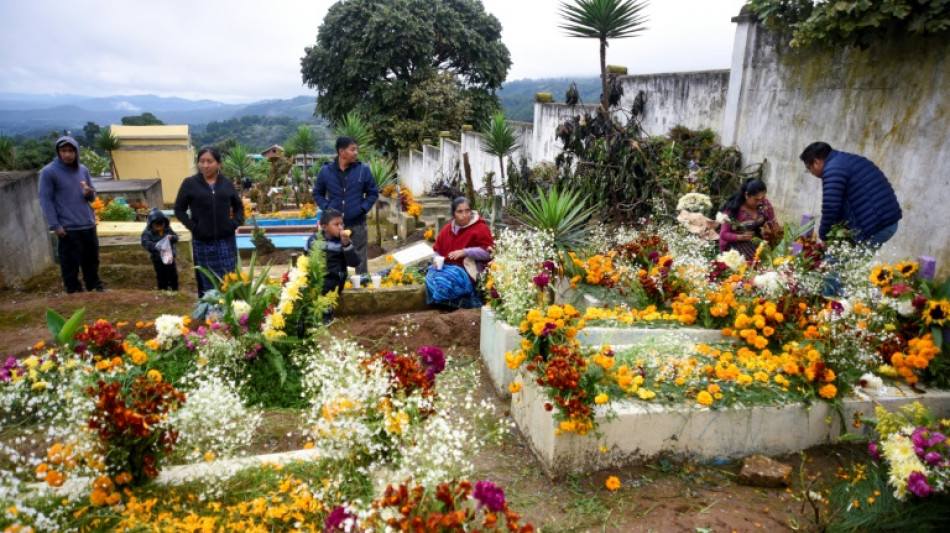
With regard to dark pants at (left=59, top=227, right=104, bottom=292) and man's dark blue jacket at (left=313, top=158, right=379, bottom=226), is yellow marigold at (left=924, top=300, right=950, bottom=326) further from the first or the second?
dark pants at (left=59, top=227, right=104, bottom=292)

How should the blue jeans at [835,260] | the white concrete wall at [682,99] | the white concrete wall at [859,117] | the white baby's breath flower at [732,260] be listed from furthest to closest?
1. the white concrete wall at [682,99]
2. the white concrete wall at [859,117]
3. the white baby's breath flower at [732,260]
4. the blue jeans at [835,260]

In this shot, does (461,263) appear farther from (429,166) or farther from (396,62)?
(396,62)

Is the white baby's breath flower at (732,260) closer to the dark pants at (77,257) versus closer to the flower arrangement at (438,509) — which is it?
the flower arrangement at (438,509)

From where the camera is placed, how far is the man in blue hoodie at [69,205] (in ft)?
18.9

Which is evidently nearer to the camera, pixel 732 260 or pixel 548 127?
pixel 732 260

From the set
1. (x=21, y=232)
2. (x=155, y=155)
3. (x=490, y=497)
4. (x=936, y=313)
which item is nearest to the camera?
(x=490, y=497)

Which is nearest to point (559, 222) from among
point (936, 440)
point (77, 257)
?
point (936, 440)

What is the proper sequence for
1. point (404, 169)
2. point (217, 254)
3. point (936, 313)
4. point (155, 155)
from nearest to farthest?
point (936, 313)
point (217, 254)
point (155, 155)
point (404, 169)

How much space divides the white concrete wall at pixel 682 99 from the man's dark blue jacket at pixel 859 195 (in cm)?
355

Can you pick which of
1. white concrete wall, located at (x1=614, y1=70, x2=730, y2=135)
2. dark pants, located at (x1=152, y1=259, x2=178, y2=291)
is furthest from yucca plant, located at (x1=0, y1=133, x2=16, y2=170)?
white concrete wall, located at (x1=614, y1=70, x2=730, y2=135)

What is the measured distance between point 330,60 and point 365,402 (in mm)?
22560

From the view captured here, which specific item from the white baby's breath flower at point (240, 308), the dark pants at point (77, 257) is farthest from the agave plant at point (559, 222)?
the dark pants at point (77, 257)

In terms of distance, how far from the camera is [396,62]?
869 inches

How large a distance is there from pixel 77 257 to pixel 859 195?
736cm
